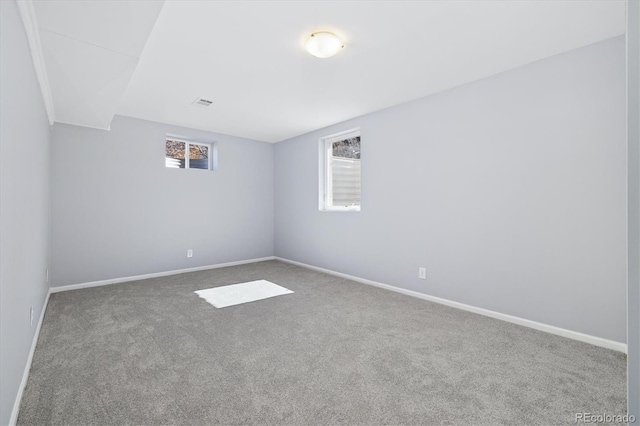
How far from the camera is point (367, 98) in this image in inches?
145

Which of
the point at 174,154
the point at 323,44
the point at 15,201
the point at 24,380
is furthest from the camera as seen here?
the point at 174,154

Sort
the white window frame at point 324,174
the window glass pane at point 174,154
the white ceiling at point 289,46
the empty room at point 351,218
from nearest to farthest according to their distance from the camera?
1. the empty room at point 351,218
2. the white ceiling at point 289,46
3. the window glass pane at point 174,154
4. the white window frame at point 324,174

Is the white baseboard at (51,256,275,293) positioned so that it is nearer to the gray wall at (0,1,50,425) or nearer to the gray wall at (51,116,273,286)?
the gray wall at (51,116,273,286)

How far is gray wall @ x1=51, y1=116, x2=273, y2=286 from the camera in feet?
13.1

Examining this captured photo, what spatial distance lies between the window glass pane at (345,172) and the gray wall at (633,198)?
4052mm

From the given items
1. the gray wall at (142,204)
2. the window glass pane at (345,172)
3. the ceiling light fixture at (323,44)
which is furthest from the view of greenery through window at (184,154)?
the ceiling light fixture at (323,44)

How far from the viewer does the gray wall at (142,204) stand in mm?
3986

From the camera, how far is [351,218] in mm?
4570

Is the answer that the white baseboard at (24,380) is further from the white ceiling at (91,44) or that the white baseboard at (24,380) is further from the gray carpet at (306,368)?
the white ceiling at (91,44)

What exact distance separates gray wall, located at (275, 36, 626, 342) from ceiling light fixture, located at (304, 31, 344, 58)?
1.61 meters

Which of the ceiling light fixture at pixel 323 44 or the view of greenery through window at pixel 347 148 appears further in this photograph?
the view of greenery through window at pixel 347 148

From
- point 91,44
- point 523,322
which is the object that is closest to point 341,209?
point 523,322

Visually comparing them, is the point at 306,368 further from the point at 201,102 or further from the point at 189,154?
the point at 189,154

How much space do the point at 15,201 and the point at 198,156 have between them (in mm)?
3819
